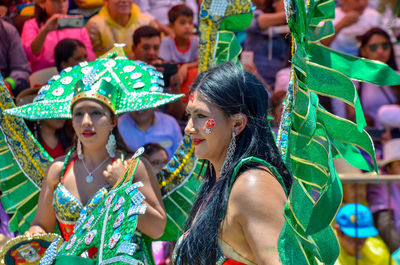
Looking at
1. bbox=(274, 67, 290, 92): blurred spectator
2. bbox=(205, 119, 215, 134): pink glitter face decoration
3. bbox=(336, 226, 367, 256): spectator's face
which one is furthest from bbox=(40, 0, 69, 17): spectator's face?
bbox=(205, 119, 215, 134): pink glitter face decoration

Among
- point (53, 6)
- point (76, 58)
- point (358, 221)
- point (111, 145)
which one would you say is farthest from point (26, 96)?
point (358, 221)

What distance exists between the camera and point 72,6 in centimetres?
584

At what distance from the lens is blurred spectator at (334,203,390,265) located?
4059mm

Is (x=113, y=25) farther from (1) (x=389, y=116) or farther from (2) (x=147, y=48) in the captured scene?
(1) (x=389, y=116)

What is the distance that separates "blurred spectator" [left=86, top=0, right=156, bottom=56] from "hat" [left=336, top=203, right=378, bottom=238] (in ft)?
8.05

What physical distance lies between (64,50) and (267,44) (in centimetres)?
185

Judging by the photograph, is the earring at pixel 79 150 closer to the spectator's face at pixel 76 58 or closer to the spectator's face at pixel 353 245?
the spectator's face at pixel 76 58

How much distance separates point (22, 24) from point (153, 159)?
1.91 metres

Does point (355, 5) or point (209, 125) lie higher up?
point (209, 125)

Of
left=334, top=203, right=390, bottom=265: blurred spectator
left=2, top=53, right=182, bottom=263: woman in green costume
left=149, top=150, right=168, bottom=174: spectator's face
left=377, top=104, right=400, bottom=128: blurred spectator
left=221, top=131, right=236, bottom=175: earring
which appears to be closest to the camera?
left=221, top=131, right=236, bottom=175: earring

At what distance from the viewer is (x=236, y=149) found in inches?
96.1

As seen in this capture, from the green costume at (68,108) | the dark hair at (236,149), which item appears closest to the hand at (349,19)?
the green costume at (68,108)

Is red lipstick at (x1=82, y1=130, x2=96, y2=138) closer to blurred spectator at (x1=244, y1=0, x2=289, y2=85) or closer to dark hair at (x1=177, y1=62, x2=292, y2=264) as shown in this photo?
dark hair at (x1=177, y1=62, x2=292, y2=264)

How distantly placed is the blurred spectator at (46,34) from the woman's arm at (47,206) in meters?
1.77
